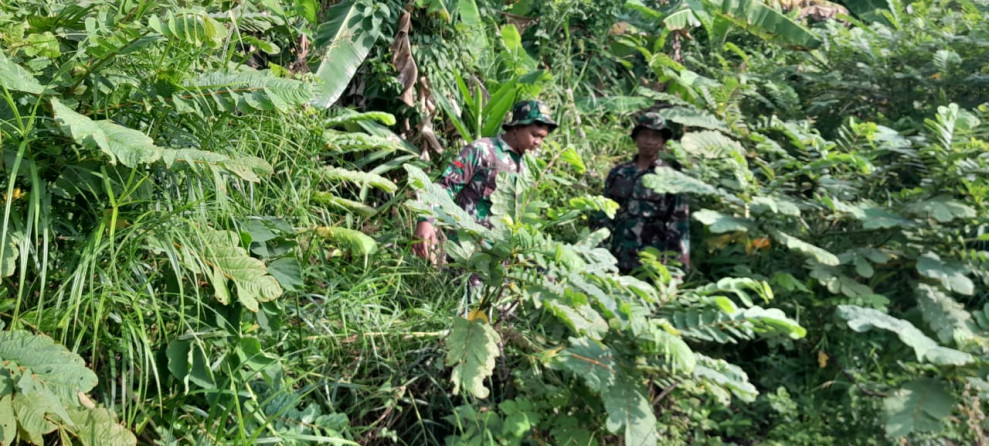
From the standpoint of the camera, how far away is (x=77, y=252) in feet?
7.48

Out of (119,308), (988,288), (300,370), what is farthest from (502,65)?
(119,308)

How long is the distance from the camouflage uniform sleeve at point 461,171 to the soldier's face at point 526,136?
0.28 m

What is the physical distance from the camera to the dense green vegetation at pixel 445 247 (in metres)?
2.33

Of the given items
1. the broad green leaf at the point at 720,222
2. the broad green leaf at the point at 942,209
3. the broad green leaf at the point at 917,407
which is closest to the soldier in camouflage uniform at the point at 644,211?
the broad green leaf at the point at 720,222

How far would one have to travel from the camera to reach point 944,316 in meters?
4.17

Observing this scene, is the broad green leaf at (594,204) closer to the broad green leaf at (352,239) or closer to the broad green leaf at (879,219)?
the broad green leaf at (352,239)

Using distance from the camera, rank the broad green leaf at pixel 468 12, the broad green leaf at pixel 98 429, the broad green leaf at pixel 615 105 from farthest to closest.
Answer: the broad green leaf at pixel 615 105 < the broad green leaf at pixel 468 12 < the broad green leaf at pixel 98 429

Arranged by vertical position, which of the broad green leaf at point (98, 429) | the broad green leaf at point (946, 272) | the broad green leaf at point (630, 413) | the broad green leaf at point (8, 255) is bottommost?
the broad green leaf at point (946, 272)

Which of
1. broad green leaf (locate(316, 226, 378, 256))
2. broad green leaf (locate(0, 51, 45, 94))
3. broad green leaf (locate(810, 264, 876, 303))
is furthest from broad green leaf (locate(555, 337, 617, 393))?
broad green leaf (locate(0, 51, 45, 94))

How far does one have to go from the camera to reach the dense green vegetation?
233cm

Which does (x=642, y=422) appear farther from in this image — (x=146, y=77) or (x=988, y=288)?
(x=988, y=288)

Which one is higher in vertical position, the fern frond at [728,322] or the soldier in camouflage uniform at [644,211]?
the fern frond at [728,322]

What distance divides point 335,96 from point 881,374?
129 inches

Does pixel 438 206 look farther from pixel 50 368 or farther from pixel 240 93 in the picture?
pixel 50 368
